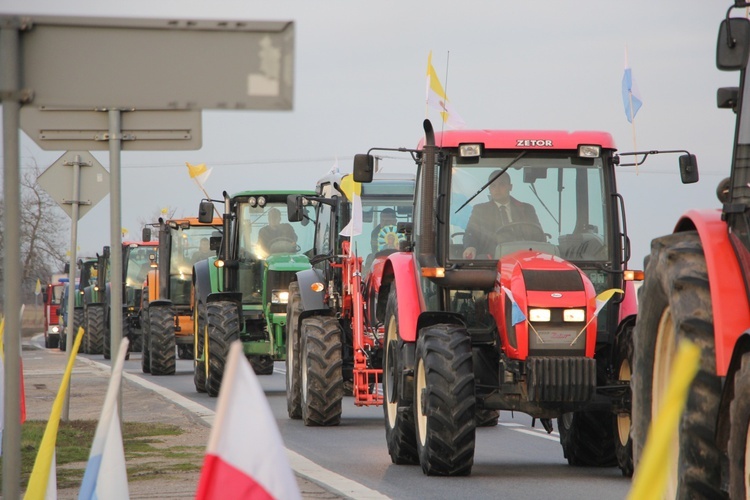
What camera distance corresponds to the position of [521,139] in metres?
11.0

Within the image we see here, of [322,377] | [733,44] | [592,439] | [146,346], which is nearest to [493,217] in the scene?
[592,439]

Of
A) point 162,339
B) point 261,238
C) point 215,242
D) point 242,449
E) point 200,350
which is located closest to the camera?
point 242,449

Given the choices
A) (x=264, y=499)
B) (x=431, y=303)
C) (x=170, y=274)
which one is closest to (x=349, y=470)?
(x=431, y=303)

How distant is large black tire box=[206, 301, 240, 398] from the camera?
19.9 meters

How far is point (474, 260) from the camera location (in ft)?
35.7

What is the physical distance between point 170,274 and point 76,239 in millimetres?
13600

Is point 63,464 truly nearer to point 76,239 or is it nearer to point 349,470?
point 349,470

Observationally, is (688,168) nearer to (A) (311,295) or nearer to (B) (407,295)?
(B) (407,295)

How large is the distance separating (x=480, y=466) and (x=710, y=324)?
536cm

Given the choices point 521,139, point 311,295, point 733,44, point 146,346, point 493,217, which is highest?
point 733,44

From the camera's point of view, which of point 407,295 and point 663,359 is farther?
point 407,295

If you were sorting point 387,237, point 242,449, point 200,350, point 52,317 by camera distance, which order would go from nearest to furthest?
1. point 242,449
2. point 387,237
3. point 200,350
4. point 52,317

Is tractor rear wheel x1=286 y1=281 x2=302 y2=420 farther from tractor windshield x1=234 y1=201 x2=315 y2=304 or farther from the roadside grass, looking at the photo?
tractor windshield x1=234 y1=201 x2=315 y2=304

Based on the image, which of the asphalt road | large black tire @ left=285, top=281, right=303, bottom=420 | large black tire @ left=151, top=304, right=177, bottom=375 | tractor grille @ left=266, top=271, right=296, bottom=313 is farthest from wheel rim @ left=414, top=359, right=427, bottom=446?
large black tire @ left=151, top=304, right=177, bottom=375
